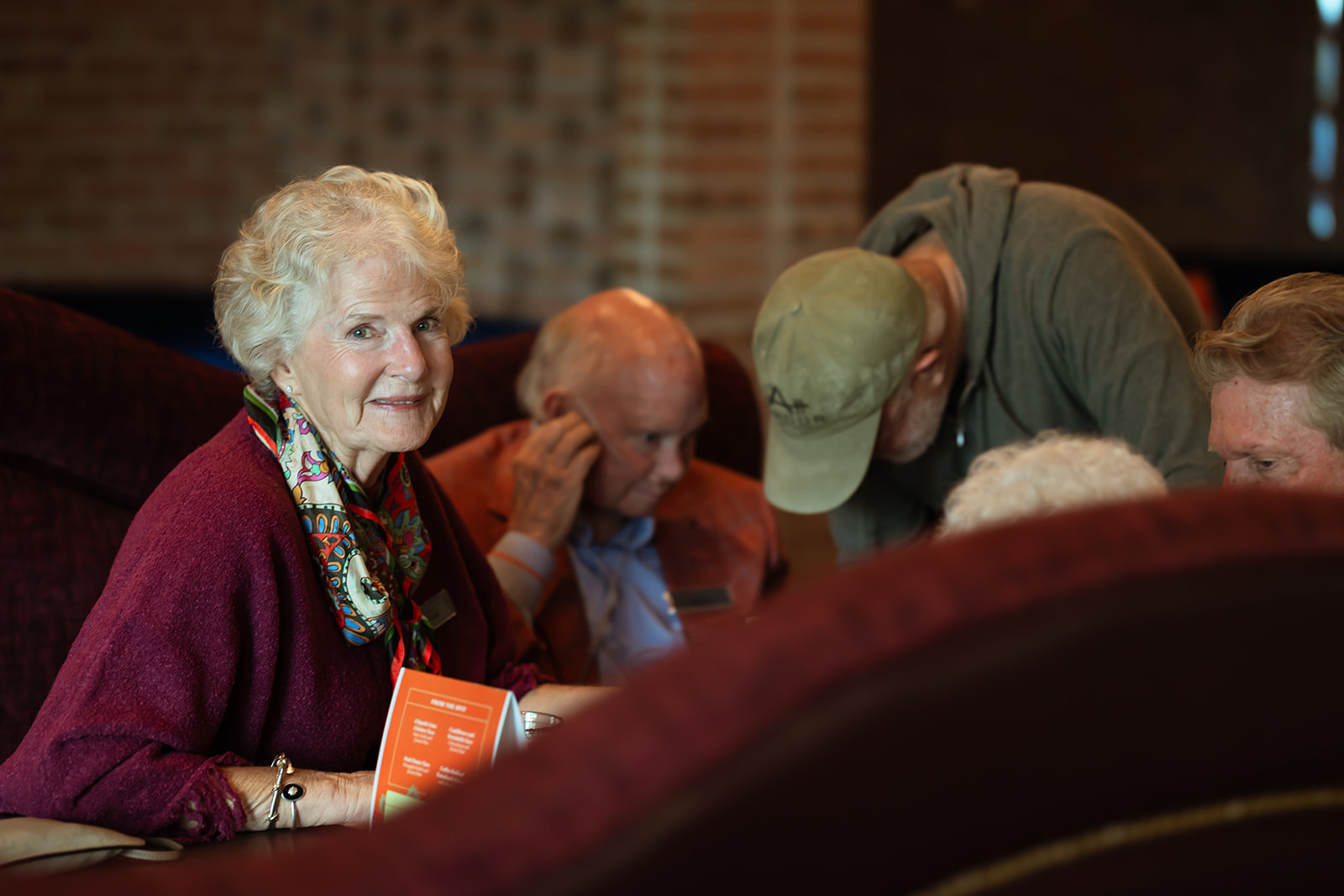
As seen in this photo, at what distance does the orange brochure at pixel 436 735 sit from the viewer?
1.19 metres

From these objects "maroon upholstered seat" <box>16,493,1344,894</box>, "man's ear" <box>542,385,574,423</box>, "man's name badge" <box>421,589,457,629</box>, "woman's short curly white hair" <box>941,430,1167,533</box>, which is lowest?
"man's name badge" <box>421,589,457,629</box>

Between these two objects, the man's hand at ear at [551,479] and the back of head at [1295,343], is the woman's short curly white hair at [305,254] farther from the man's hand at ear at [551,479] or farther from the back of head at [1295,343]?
the back of head at [1295,343]

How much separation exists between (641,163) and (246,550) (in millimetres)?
2880

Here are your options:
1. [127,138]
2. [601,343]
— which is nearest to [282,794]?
[601,343]

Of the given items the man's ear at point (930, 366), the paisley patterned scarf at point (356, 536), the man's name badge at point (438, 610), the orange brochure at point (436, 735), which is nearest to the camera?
the orange brochure at point (436, 735)

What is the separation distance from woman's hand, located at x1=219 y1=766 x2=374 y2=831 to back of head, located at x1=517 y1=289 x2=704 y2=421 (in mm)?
1068

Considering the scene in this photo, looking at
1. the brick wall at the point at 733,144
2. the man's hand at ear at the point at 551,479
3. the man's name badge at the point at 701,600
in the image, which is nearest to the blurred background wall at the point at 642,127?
the brick wall at the point at 733,144

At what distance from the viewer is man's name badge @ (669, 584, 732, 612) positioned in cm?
234

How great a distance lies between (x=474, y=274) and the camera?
513 centimetres

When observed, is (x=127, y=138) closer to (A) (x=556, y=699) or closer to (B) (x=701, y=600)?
(B) (x=701, y=600)

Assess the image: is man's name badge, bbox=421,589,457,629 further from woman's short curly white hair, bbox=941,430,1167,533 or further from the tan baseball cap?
woman's short curly white hair, bbox=941,430,1167,533

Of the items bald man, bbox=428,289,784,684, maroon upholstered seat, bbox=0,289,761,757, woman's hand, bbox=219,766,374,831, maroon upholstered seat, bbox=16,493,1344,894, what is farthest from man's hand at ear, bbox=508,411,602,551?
maroon upholstered seat, bbox=16,493,1344,894

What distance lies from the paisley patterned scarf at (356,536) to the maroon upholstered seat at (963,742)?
1027 mm

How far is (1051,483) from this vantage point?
3.09 ft
